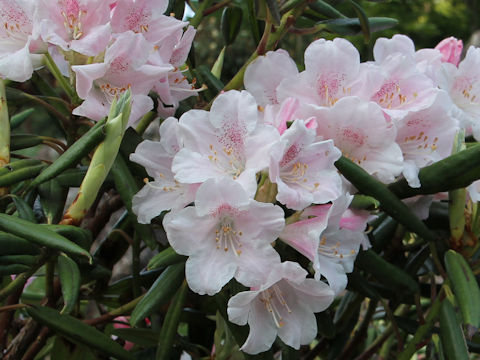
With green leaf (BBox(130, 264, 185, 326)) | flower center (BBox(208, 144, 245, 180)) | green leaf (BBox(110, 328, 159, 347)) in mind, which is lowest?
green leaf (BBox(110, 328, 159, 347))

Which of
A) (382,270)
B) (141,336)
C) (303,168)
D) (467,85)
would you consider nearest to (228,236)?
(303,168)

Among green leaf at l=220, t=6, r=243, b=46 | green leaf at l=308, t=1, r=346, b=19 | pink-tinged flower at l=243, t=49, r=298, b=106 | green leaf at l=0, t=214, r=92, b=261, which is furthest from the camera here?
green leaf at l=220, t=6, r=243, b=46

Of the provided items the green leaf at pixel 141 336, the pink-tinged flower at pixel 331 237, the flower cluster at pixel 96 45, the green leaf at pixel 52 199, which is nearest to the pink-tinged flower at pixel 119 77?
the flower cluster at pixel 96 45

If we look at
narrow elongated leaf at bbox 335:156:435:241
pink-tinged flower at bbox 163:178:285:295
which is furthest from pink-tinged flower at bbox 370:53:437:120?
pink-tinged flower at bbox 163:178:285:295

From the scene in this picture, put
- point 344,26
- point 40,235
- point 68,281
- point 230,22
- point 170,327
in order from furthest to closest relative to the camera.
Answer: point 230,22, point 344,26, point 170,327, point 68,281, point 40,235

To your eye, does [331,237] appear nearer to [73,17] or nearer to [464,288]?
[464,288]

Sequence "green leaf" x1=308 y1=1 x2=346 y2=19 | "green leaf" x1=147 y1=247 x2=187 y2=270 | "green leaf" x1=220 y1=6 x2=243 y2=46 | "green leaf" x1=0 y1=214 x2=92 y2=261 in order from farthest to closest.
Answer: "green leaf" x1=220 y1=6 x2=243 y2=46 → "green leaf" x1=308 y1=1 x2=346 y2=19 → "green leaf" x1=147 y1=247 x2=187 y2=270 → "green leaf" x1=0 y1=214 x2=92 y2=261

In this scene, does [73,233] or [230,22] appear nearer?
[73,233]

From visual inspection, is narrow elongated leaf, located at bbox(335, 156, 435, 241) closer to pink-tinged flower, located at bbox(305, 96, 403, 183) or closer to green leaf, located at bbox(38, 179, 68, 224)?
pink-tinged flower, located at bbox(305, 96, 403, 183)
